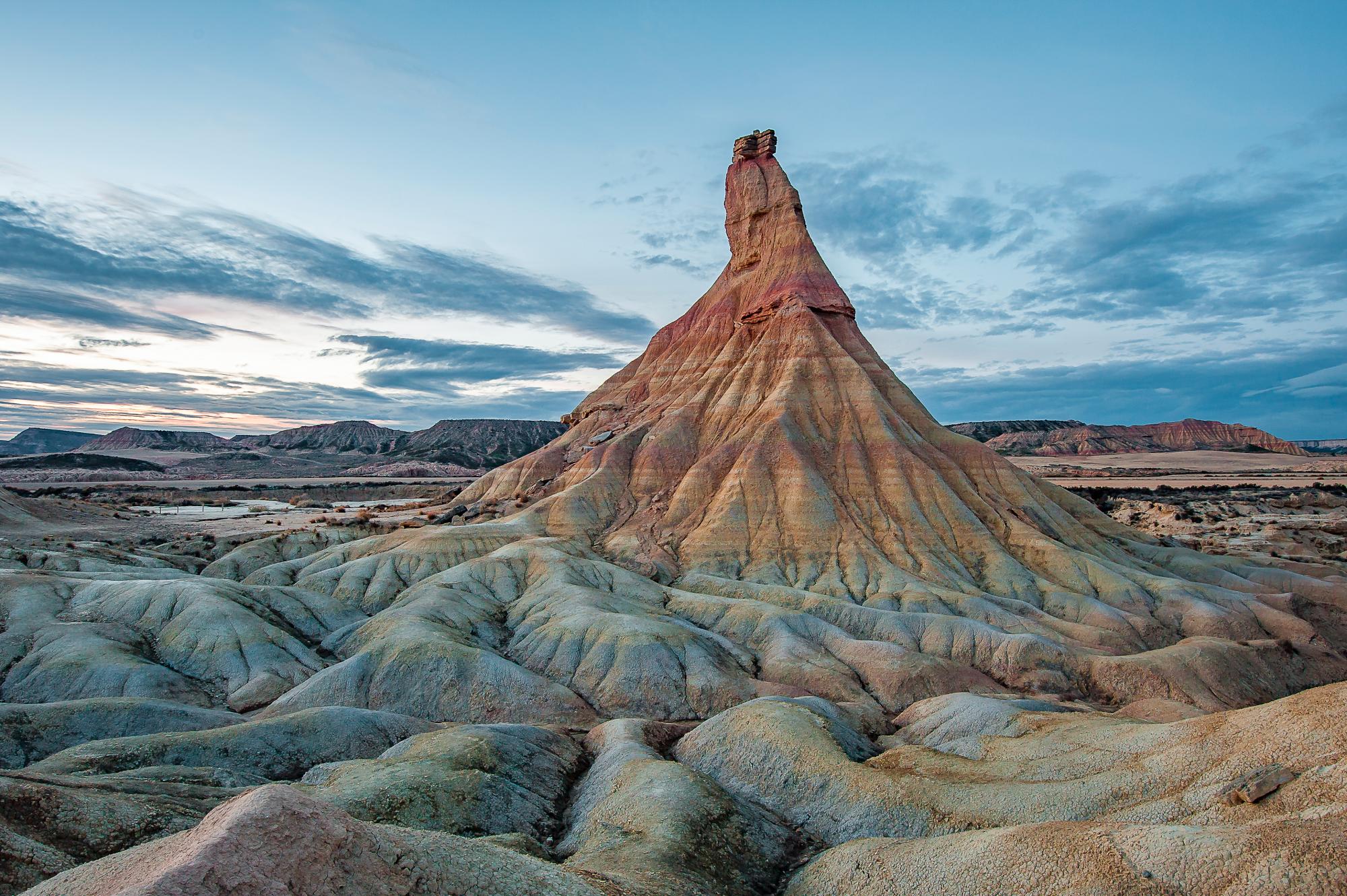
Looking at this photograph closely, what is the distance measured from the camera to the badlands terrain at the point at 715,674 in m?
15.2

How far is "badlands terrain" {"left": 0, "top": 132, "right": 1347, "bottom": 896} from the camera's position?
49.8 feet

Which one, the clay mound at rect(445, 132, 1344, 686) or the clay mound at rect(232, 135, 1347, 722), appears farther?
the clay mound at rect(445, 132, 1344, 686)

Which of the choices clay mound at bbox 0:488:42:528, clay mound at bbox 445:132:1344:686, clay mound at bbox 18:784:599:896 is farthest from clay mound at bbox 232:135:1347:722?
clay mound at bbox 0:488:42:528

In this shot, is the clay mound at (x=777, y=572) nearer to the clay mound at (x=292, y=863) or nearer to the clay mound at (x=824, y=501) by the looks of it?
the clay mound at (x=824, y=501)

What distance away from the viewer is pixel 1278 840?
1333cm

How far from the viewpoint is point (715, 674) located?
3969 centimetres

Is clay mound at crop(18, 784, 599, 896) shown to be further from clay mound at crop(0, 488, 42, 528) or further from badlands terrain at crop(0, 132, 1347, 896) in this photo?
clay mound at crop(0, 488, 42, 528)

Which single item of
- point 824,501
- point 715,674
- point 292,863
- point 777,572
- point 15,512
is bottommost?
point 15,512

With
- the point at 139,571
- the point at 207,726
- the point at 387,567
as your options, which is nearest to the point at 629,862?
the point at 207,726

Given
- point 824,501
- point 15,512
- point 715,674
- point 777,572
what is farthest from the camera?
point 15,512

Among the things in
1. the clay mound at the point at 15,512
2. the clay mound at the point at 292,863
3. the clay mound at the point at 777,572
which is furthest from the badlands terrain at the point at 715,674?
the clay mound at the point at 15,512

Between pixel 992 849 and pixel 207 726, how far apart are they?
1178 inches

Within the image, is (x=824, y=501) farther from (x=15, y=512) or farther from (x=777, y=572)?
(x=15, y=512)

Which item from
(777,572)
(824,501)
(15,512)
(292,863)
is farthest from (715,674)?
(15,512)
